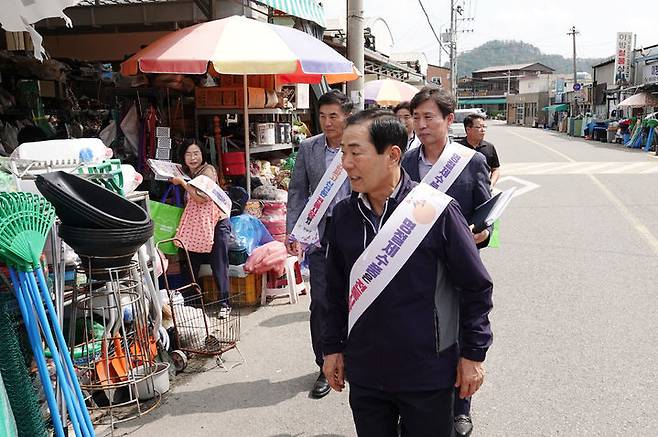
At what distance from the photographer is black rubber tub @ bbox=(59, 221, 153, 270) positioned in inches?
129

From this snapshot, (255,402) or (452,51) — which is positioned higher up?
(452,51)

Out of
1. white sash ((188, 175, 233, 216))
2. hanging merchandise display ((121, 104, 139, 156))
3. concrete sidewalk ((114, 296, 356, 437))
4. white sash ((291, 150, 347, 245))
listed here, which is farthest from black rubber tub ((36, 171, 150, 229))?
hanging merchandise display ((121, 104, 139, 156))

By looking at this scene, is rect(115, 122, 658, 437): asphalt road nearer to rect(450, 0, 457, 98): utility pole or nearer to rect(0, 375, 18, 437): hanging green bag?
rect(0, 375, 18, 437): hanging green bag

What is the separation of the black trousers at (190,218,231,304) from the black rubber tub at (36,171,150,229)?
213 centimetres

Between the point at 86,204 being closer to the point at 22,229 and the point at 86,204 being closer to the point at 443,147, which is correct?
the point at 22,229

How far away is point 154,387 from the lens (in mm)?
4137

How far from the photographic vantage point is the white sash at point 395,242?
230 cm

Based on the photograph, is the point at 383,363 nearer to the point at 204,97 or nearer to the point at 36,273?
the point at 36,273

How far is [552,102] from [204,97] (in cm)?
6897

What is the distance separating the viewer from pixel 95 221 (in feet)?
10.6

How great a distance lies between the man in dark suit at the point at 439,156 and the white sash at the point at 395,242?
1.22 meters

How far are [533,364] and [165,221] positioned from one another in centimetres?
350

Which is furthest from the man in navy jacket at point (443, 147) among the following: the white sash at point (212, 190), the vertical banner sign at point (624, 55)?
the vertical banner sign at point (624, 55)

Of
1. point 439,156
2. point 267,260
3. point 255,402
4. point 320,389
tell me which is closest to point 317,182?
point 439,156
